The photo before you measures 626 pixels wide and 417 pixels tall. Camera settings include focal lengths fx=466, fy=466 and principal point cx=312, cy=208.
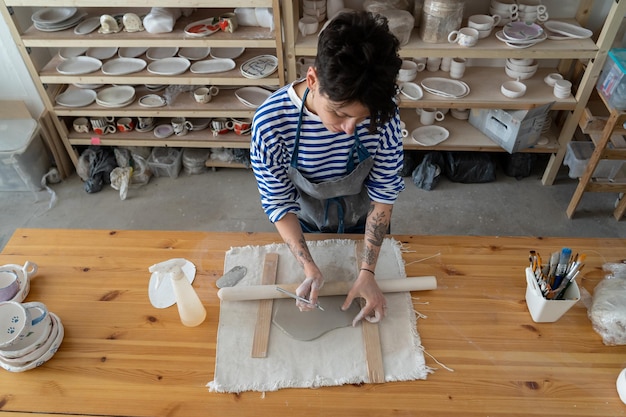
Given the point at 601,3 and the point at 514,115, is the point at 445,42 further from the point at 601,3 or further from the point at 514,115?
the point at 601,3

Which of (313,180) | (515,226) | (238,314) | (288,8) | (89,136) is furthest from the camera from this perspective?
Result: (89,136)

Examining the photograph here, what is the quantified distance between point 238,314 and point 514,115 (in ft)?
6.94

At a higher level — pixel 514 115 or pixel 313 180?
pixel 313 180

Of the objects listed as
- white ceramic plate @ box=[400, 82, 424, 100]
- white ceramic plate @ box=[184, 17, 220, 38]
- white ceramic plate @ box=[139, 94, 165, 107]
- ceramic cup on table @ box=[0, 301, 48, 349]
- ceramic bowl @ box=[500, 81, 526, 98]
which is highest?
white ceramic plate @ box=[184, 17, 220, 38]

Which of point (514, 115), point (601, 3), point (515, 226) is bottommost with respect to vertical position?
point (515, 226)

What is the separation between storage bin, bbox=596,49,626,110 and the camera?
7.77 ft

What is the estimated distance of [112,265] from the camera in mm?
1504

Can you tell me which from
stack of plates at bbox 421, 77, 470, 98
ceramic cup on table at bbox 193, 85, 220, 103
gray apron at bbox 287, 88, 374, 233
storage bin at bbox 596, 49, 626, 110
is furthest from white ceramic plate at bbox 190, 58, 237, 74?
storage bin at bbox 596, 49, 626, 110

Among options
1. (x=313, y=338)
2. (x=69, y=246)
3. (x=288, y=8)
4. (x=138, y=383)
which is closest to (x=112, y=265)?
(x=69, y=246)

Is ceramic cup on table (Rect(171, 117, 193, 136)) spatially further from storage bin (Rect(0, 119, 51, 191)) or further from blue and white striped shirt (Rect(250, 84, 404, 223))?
blue and white striped shirt (Rect(250, 84, 404, 223))

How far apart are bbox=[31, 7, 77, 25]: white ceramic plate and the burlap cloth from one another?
2195 millimetres

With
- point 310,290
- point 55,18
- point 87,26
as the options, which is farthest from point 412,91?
point 55,18

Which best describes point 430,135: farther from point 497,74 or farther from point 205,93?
point 205,93

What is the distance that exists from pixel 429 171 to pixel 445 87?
21.0 inches
